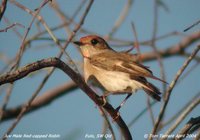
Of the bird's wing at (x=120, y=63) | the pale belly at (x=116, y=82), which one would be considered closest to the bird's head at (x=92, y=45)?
the bird's wing at (x=120, y=63)

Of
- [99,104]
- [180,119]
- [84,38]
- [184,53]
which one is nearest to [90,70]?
[84,38]

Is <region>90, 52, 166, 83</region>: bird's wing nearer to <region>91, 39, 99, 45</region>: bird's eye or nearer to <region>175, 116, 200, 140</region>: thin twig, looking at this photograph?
<region>91, 39, 99, 45</region>: bird's eye

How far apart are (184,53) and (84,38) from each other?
2534 mm

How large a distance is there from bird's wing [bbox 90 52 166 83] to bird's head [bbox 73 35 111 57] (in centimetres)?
30

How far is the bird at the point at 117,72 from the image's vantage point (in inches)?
193

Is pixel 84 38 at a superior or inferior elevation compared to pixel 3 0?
inferior

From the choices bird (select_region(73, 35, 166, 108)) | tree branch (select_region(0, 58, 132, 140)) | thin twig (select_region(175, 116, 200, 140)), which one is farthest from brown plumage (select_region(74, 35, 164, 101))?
thin twig (select_region(175, 116, 200, 140))

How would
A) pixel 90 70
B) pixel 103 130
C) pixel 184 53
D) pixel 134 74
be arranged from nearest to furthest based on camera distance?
1. pixel 103 130
2. pixel 134 74
3. pixel 90 70
4. pixel 184 53

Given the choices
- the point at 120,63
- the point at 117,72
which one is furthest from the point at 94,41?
the point at 117,72

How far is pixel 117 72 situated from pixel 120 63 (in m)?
0.19

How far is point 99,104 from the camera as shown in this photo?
4094 mm

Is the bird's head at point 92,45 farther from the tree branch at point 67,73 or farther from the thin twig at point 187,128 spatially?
the thin twig at point 187,128

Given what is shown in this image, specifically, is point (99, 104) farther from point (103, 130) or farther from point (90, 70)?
point (90, 70)

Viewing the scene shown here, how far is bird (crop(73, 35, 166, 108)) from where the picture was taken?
4914 millimetres
